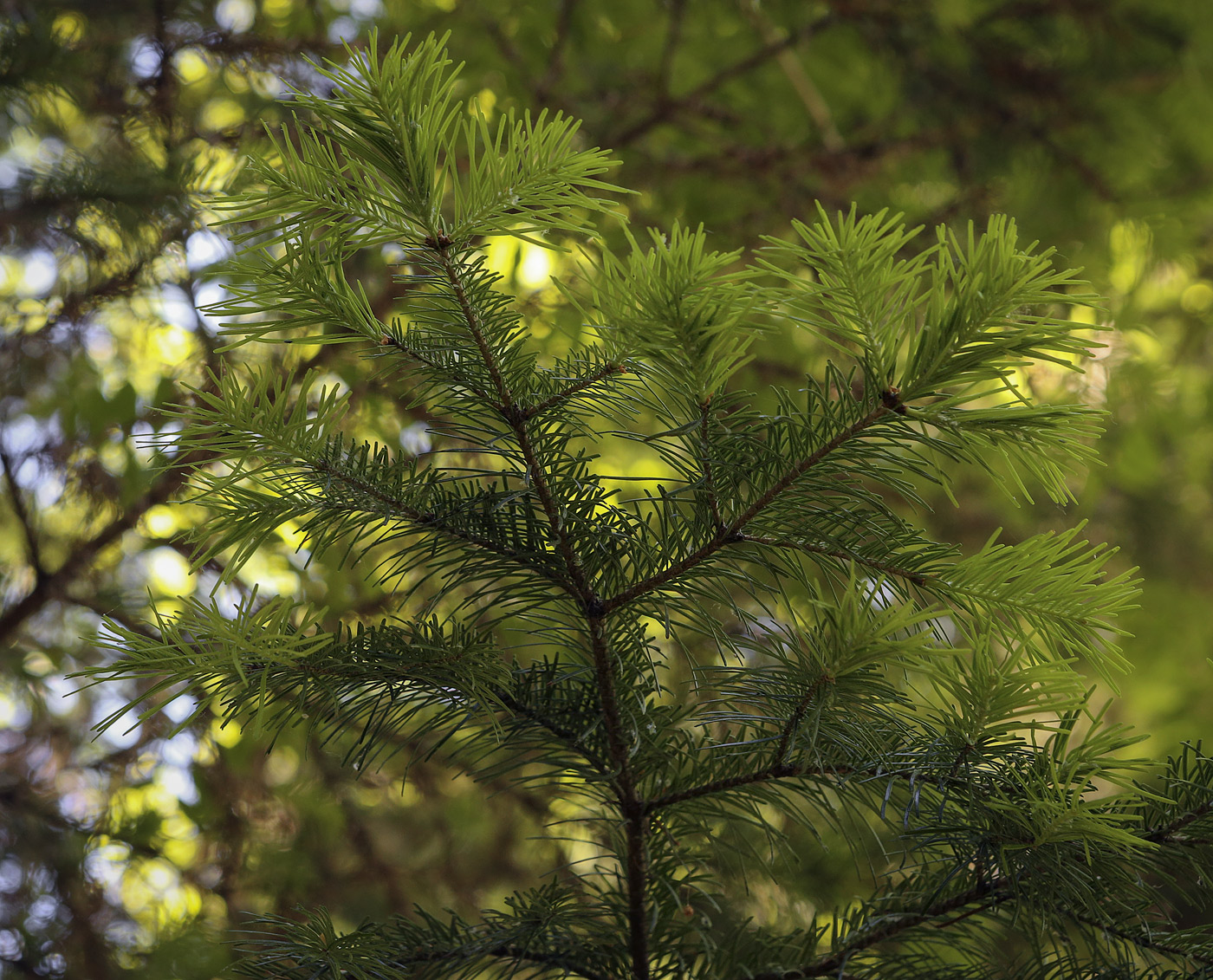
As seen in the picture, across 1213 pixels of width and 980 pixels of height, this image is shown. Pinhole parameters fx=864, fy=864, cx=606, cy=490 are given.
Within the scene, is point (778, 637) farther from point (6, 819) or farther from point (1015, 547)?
point (6, 819)

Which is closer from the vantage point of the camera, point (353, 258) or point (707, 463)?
point (707, 463)

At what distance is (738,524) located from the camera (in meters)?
0.43

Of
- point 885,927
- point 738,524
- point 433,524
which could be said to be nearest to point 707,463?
point 738,524

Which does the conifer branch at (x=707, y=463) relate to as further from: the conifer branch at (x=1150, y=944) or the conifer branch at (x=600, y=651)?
the conifer branch at (x=1150, y=944)

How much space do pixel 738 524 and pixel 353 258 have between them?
1087mm

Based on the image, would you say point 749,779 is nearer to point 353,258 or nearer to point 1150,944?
point 1150,944

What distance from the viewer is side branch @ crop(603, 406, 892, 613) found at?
16.3 inches

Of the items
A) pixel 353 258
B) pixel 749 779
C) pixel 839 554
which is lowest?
pixel 749 779

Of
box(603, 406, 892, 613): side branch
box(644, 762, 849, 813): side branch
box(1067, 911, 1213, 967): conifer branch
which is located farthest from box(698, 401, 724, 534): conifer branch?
box(1067, 911, 1213, 967): conifer branch

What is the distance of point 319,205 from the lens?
0.39 metres

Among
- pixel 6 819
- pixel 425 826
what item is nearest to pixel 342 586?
pixel 6 819

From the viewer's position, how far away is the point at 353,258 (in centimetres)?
134

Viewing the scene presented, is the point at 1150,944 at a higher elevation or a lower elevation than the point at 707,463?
lower

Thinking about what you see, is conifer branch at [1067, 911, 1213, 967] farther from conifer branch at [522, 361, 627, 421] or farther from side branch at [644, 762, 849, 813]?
conifer branch at [522, 361, 627, 421]
